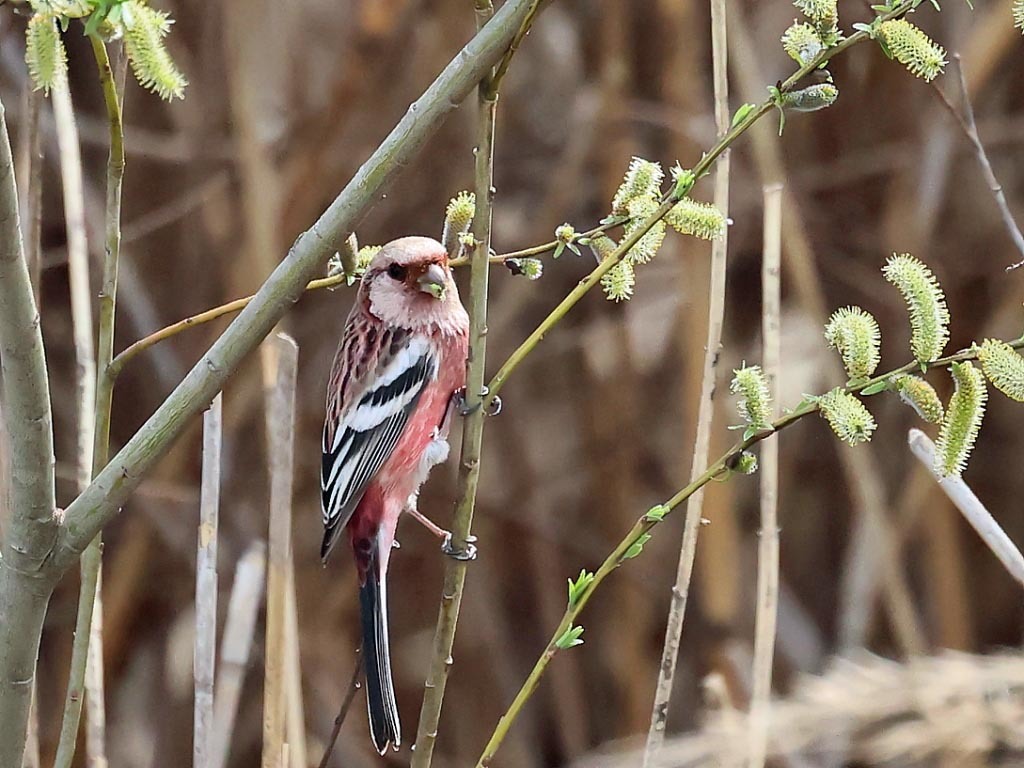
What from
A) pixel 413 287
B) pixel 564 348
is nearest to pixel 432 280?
pixel 413 287

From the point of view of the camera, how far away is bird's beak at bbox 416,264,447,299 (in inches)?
58.2

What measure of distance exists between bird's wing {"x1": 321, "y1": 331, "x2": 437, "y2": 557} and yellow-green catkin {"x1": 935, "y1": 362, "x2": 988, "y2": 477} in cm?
83

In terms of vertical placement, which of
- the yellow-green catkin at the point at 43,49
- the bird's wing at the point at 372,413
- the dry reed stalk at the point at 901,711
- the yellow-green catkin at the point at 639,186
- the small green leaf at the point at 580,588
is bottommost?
the dry reed stalk at the point at 901,711

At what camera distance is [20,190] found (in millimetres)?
1519

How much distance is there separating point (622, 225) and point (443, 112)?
0.61 feet

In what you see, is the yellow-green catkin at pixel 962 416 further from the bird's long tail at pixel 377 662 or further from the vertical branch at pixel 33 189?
the vertical branch at pixel 33 189

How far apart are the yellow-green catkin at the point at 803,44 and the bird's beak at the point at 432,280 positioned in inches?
25.6

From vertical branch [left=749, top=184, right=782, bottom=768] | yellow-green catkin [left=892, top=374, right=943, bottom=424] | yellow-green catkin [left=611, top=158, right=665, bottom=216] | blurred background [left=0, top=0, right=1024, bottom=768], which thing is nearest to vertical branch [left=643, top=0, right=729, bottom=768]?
vertical branch [left=749, top=184, right=782, bottom=768]

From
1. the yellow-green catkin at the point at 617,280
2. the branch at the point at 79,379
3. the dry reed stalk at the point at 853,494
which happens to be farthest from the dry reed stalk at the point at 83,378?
the dry reed stalk at the point at 853,494

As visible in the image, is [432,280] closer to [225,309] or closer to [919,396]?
[225,309]

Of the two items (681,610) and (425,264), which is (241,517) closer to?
(425,264)

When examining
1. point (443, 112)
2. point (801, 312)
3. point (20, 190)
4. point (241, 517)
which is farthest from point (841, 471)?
point (443, 112)

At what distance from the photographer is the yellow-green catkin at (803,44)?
89cm

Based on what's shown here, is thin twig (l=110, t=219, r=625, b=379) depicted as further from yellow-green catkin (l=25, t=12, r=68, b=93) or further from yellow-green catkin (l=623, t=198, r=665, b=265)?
yellow-green catkin (l=25, t=12, r=68, b=93)
